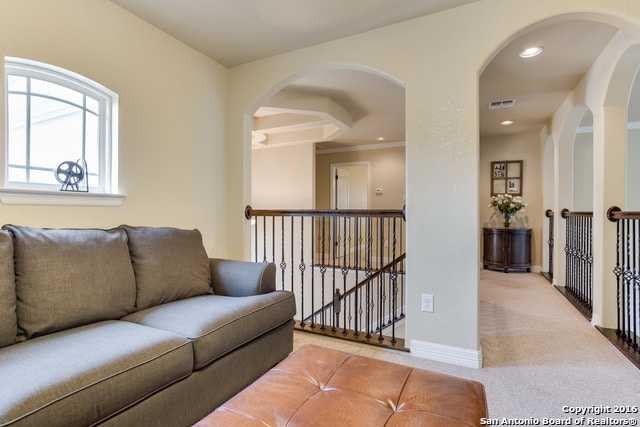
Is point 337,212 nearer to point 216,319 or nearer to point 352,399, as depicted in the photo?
point 216,319

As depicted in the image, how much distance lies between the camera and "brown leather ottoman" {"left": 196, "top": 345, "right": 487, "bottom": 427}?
897 millimetres

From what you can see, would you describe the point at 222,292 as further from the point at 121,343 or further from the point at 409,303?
the point at 409,303

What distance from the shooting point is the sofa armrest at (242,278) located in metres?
2.07

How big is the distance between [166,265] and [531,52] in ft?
11.1

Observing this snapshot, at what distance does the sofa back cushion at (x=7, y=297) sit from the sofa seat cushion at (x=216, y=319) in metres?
0.44

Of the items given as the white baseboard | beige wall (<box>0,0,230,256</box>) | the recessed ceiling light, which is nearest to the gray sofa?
beige wall (<box>0,0,230,256</box>)

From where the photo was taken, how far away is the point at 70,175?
1932 mm

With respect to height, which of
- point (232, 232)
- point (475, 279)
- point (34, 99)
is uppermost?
point (34, 99)

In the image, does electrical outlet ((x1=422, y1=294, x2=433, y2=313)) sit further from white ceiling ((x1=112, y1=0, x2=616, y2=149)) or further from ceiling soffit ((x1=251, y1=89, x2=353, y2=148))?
ceiling soffit ((x1=251, y1=89, x2=353, y2=148))

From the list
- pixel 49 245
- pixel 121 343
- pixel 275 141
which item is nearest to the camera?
pixel 121 343

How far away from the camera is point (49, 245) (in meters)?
1.51

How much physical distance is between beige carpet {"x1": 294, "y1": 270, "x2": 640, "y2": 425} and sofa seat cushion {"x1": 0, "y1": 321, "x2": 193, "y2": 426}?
1.30 metres

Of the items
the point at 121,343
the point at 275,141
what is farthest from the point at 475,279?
the point at 275,141

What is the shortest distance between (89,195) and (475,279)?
2.54 meters
